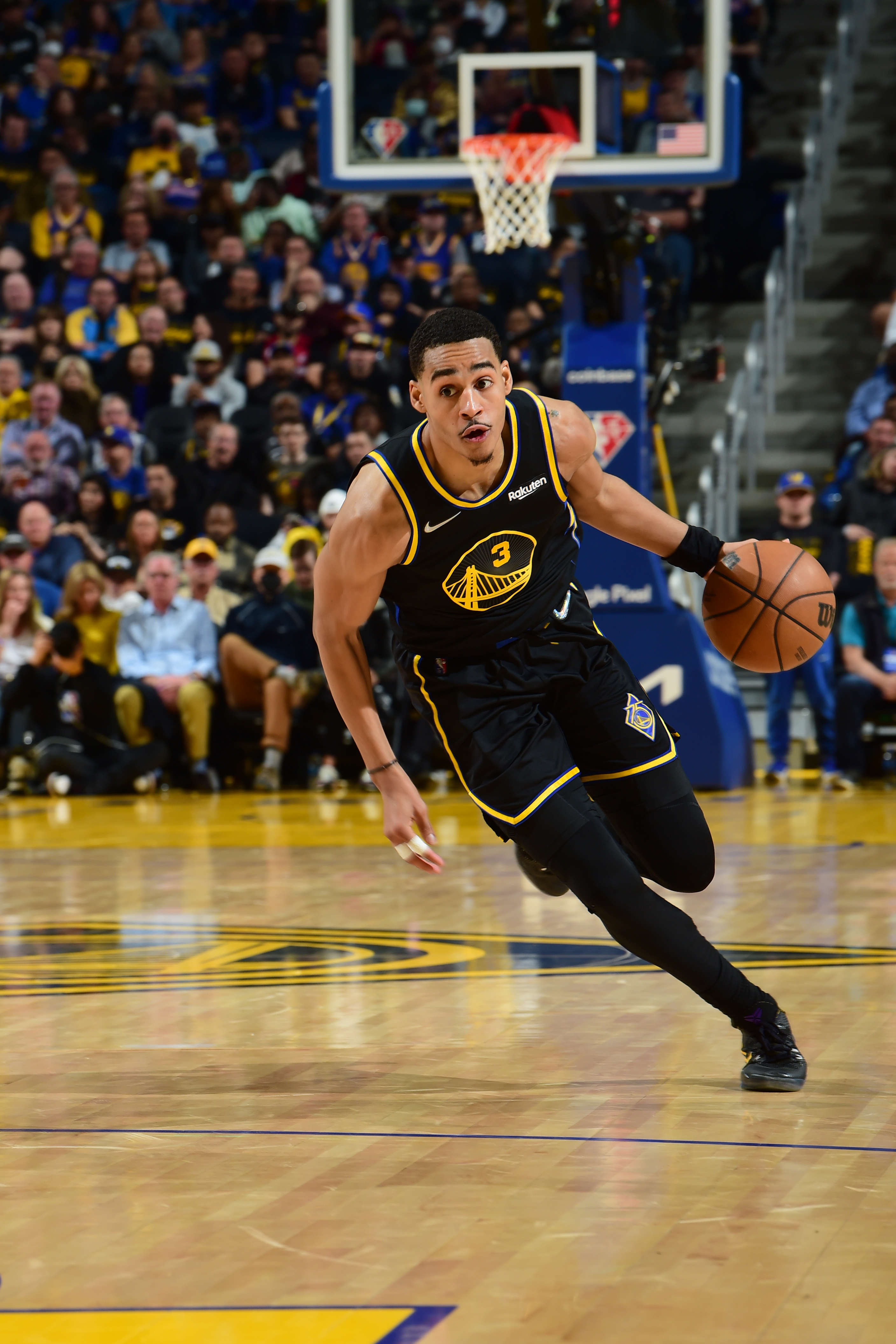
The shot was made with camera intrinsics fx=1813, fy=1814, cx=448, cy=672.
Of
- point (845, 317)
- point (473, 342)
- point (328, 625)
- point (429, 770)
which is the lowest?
point (429, 770)

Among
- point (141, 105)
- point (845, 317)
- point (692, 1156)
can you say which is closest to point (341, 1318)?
point (692, 1156)

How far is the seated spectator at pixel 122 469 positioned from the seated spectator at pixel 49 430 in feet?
0.77

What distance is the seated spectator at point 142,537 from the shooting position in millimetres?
12953

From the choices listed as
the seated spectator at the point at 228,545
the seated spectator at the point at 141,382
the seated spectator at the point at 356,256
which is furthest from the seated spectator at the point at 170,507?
the seated spectator at the point at 356,256

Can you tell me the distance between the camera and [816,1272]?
2951 millimetres

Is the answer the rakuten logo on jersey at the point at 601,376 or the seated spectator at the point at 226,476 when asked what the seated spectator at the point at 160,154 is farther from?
the rakuten logo on jersey at the point at 601,376

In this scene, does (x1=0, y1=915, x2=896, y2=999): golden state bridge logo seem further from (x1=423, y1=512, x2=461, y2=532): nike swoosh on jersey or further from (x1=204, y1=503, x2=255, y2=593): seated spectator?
(x1=204, y1=503, x2=255, y2=593): seated spectator

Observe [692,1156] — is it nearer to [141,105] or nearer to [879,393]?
[879,393]

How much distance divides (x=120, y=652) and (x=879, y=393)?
235 inches

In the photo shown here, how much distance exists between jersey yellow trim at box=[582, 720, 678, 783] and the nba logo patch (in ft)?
0.10

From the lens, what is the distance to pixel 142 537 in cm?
1298

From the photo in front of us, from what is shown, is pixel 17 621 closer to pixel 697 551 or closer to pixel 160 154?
pixel 160 154

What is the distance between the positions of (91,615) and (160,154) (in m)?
6.93

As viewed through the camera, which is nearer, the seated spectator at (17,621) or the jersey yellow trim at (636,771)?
the jersey yellow trim at (636,771)
